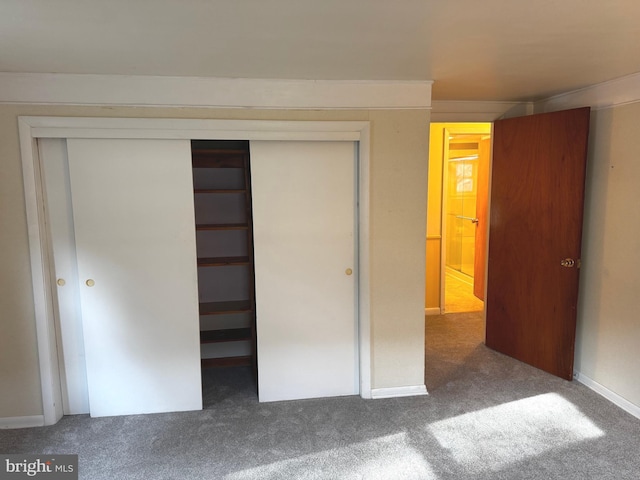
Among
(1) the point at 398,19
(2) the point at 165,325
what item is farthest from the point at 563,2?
(2) the point at 165,325

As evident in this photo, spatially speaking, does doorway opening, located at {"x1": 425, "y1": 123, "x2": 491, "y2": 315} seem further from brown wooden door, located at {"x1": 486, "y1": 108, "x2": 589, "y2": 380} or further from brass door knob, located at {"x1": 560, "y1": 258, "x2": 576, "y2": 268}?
brass door knob, located at {"x1": 560, "y1": 258, "x2": 576, "y2": 268}

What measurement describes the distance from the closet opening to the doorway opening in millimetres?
2288

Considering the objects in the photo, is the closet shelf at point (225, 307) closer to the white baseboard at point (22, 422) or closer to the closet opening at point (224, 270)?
the closet opening at point (224, 270)

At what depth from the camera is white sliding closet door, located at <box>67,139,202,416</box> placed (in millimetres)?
2672

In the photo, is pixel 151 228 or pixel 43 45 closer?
pixel 43 45

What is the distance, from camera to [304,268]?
9.69ft

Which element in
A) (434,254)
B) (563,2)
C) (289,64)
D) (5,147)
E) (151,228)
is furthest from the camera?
(434,254)

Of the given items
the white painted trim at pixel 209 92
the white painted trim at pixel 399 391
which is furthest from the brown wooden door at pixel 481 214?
the white painted trim at pixel 209 92

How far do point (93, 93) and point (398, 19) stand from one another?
189 centimetres

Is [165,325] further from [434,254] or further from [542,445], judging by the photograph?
[434,254]

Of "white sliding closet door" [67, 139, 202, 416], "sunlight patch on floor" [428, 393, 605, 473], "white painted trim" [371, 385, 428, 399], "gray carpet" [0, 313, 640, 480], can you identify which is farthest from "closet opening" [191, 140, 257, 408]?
"sunlight patch on floor" [428, 393, 605, 473]

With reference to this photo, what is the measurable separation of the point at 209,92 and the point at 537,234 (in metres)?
2.69

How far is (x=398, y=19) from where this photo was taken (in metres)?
1.69

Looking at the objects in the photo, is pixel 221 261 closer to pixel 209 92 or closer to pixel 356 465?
pixel 209 92
